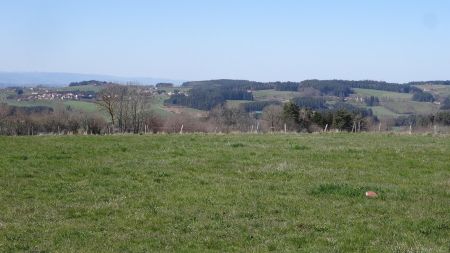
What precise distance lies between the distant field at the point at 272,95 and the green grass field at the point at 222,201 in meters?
118

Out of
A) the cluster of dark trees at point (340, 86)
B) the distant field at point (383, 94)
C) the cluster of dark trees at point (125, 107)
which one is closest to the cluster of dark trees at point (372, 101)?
the distant field at point (383, 94)

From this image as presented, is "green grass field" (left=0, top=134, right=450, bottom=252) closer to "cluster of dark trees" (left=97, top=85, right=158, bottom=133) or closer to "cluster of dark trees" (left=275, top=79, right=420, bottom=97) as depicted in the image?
"cluster of dark trees" (left=97, top=85, right=158, bottom=133)

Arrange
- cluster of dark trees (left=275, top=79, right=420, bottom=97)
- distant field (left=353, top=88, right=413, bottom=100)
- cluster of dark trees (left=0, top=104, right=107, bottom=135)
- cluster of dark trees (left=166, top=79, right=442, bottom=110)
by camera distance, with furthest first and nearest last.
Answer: cluster of dark trees (left=275, top=79, right=420, bottom=97) < distant field (left=353, top=88, right=413, bottom=100) < cluster of dark trees (left=166, top=79, right=442, bottom=110) < cluster of dark trees (left=0, top=104, right=107, bottom=135)

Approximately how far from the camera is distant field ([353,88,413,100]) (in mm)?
136125

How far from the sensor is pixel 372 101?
127500mm

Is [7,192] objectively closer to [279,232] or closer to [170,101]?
[279,232]

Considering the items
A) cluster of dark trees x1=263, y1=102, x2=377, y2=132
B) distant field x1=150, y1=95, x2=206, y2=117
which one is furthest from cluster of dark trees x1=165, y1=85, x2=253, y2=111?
cluster of dark trees x1=263, y1=102, x2=377, y2=132

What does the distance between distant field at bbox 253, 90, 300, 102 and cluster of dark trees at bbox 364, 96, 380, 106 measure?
19760mm

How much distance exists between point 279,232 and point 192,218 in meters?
2.08

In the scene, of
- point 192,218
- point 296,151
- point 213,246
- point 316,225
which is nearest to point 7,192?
point 192,218

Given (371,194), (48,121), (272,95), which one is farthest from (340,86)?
(371,194)

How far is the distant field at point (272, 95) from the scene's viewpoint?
456 feet

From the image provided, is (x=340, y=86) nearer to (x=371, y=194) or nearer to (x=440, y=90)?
(x=440, y=90)

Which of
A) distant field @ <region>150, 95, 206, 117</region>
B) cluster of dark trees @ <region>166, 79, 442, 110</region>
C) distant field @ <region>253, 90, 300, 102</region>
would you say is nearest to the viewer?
distant field @ <region>150, 95, 206, 117</region>
